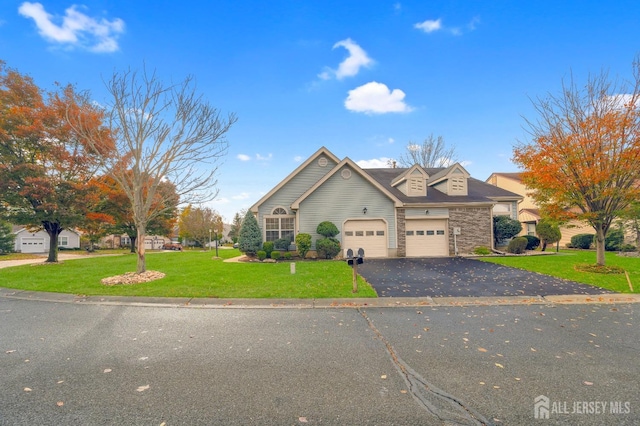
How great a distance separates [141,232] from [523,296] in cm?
1350

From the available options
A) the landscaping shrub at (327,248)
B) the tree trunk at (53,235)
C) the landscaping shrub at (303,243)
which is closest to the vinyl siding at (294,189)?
the landscaping shrub at (303,243)

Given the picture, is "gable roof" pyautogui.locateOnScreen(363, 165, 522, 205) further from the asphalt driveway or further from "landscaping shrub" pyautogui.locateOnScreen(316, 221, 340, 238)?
the asphalt driveway

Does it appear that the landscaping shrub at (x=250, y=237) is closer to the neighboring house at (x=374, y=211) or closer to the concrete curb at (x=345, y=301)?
the neighboring house at (x=374, y=211)

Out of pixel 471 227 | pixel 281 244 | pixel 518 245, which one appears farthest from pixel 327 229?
pixel 518 245

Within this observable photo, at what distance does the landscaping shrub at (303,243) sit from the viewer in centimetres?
1717

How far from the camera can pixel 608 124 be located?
10781 millimetres

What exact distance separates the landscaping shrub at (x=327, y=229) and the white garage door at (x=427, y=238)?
4935mm

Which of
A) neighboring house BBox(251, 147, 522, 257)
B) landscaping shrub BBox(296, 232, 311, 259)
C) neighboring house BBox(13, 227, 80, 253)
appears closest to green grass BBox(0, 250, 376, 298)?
landscaping shrub BBox(296, 232, 311, 259)

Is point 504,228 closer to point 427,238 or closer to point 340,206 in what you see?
point 427,238

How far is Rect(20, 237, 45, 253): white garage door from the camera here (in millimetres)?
39469

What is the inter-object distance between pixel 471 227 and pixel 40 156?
26.5 m

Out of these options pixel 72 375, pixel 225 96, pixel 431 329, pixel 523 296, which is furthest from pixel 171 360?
pixel 225 96

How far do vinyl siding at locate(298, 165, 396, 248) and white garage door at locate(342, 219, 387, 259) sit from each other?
13.6 inches

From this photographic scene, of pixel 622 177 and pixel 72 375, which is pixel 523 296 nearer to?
pixel 622 177
